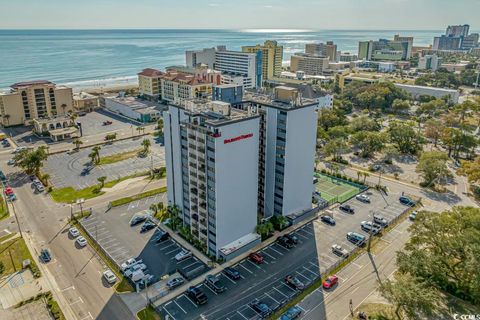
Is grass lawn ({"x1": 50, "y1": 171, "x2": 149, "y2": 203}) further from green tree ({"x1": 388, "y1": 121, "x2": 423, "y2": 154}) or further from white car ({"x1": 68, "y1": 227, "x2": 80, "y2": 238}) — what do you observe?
green tree ({"x1": 388, "y1": 121, "x2": 423, "y2": 154})

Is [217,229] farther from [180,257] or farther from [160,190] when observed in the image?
[160,190]

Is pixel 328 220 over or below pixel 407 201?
below

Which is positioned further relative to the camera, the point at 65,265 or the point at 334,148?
the point at 334,148

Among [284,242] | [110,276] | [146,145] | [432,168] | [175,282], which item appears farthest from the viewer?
[146,145]

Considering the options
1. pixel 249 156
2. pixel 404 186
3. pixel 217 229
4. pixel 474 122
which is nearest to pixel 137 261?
pixel 217 229

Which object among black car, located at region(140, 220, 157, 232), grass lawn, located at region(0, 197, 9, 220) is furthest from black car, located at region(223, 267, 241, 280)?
grass lawn, located at region(0, 197, 9, 220)

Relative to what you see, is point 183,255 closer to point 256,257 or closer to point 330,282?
point 256,257

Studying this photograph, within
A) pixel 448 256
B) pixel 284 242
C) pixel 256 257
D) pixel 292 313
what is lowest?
pixel 292 313

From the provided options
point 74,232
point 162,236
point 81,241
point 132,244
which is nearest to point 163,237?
point 162,236
